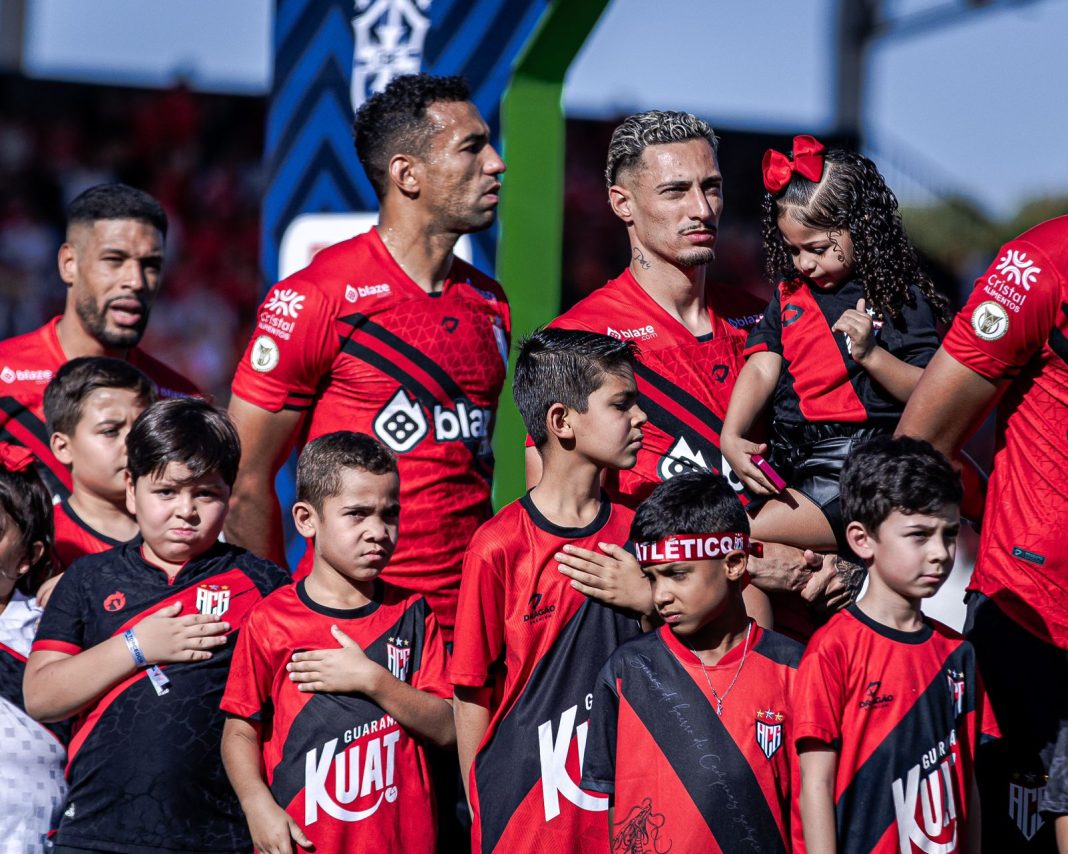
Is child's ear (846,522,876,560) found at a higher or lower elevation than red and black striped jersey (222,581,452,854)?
higher

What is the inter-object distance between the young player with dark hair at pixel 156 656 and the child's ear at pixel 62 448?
0.64m

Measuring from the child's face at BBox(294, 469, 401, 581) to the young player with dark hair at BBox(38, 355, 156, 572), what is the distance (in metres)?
1.03

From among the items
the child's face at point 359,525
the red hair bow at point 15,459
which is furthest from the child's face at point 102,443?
the child's face at point 359,525

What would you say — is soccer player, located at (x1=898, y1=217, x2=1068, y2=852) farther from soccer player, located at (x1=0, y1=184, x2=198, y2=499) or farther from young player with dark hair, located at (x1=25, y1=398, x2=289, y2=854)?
soccer player, located at (x1=0, y1=184, x2=198, y2=499)

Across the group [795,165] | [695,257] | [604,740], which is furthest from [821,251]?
[604,740]

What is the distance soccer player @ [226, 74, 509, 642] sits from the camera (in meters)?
4.50

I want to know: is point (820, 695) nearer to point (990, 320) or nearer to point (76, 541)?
point (990, 320)

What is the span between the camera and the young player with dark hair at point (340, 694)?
3.74 metres

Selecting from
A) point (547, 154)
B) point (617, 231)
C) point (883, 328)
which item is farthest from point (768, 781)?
point (617, 231)

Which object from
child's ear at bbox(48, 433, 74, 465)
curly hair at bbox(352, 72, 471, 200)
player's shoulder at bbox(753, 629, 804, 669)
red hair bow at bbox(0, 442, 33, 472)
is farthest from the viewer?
curly hair at bbox(352, 72, 471, 200)

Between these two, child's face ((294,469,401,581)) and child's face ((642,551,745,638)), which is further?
child's face ((294,469,401,581))

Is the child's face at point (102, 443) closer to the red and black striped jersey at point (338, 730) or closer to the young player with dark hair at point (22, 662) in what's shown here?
the young player with dark hair at point (22, 662)

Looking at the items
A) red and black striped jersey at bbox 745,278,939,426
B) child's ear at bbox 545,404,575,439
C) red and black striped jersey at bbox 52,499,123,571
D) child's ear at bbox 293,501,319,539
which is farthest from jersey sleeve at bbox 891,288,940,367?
red and black striped jersey at bbox 52,499,123,571

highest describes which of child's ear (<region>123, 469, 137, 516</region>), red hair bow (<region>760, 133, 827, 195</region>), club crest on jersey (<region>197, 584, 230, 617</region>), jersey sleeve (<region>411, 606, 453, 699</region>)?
red hair bow (<region>760, 133, 827, 195</region>)
